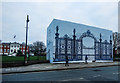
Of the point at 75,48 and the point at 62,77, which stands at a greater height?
the point at 75,48

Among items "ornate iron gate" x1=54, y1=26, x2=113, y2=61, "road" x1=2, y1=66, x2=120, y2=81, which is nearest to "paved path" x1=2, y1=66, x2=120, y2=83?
"road" x1=2, y1=66, x2=120, y2=81

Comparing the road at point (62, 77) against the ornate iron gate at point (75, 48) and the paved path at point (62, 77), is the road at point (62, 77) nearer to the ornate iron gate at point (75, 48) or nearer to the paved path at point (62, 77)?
the paved path at point (62, 77)

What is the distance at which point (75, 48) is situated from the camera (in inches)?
785

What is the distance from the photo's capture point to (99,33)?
2362cm

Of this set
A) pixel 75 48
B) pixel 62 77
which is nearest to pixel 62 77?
pixel 62 77

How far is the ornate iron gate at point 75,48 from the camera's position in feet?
60.4

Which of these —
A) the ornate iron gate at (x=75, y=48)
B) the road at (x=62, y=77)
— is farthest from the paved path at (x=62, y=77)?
the ornate iron gate at (x=75, y=48)

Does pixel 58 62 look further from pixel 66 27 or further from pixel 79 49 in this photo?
pixel 66 27

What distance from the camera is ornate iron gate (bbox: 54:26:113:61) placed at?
1841cm

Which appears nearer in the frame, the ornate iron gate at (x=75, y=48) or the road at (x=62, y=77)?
the road at (x=62, y=77)

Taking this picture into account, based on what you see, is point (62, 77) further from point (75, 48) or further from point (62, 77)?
point (75, 48)

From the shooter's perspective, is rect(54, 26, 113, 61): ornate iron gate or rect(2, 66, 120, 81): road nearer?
rect(2, 66, 120, 81): road

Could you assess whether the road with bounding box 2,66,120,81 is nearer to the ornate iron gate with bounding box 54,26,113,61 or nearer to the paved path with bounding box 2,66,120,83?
the paved path with bounding box 2,66,120,83

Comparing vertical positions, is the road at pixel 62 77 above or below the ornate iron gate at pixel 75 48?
below
